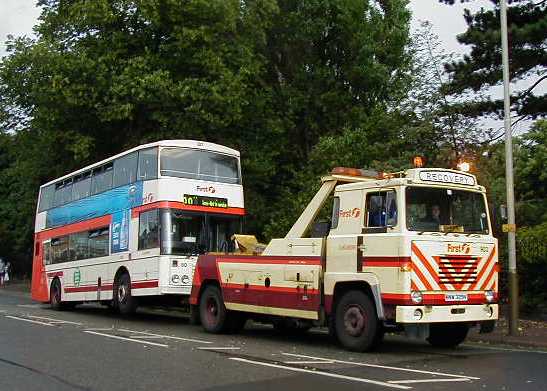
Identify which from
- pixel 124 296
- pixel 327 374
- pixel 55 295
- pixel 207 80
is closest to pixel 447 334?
pixel 327 374

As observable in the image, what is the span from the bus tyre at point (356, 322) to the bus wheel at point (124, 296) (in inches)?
330

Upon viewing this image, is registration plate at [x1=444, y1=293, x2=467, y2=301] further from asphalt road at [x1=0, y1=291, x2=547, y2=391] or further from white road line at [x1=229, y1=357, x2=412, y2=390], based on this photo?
white road line at [x1=229, y1=357, x2=412, y2=390]

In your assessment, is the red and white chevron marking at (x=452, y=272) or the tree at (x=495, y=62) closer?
the red and white chevron marking at (x=452, y=272)

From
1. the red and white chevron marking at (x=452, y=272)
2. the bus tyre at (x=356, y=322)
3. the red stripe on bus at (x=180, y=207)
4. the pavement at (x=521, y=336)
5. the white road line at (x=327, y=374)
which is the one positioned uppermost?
the red stripe on bus at (x=180, y=207)

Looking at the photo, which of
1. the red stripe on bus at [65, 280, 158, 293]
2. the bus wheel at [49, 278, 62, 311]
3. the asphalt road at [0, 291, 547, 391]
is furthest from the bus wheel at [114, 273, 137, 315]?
the bus wheel at [49, 278, 62, 311]

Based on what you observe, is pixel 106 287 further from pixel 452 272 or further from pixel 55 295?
pixel 452 272

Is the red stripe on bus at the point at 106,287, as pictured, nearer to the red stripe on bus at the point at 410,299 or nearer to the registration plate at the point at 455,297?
the red stripe on bus at the point at 410,299

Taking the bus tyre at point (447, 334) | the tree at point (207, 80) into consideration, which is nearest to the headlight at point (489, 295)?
the bus tyre at point (447, 334)

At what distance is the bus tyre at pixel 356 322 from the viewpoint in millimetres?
11148

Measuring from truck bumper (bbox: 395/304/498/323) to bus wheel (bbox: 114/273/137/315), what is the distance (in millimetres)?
9804

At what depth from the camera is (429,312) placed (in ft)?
35.7

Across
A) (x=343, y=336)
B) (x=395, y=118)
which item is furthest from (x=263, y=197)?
(x=343, y=336)

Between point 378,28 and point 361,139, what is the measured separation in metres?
8.42

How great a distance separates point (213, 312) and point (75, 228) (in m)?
9.13
